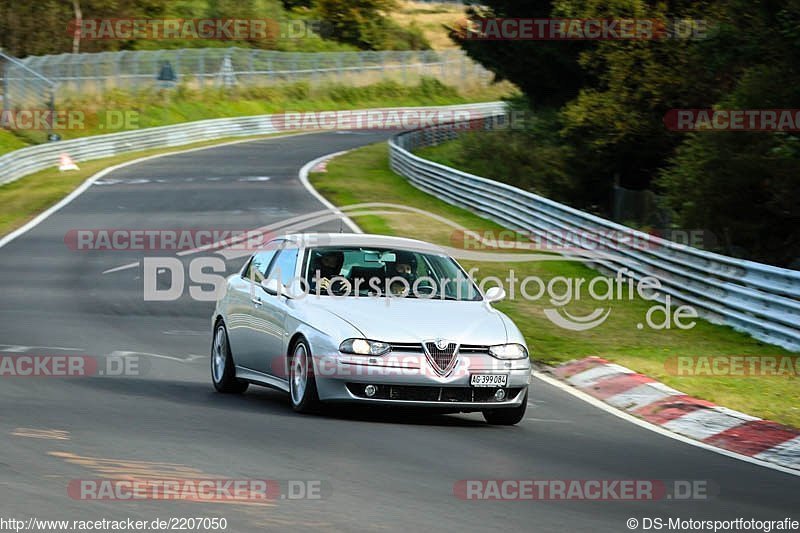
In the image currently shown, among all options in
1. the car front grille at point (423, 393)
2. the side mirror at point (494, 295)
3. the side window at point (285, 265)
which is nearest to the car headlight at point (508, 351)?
the car front grille at point (423, 393)

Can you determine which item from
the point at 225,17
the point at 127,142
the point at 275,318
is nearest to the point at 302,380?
the point at 275,318

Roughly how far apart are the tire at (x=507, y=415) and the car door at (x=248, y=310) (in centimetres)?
215

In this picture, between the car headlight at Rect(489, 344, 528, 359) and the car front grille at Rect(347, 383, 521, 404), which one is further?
the car headlight at Rect(489, 344, 528, 359)

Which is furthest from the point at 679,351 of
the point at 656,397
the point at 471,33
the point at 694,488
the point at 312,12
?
the point at 312,12

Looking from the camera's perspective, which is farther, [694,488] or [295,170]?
[295,170]

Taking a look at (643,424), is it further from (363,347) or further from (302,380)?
(302,380)

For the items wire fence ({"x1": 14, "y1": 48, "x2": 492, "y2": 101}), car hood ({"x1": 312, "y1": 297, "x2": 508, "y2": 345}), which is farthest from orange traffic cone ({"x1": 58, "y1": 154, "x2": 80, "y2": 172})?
car hood ({"x1": 312, "y1": 297, "x2": 508, "y2": 345})

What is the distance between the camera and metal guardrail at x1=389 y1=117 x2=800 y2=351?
702 inches

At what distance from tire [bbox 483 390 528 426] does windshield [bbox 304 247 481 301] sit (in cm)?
110

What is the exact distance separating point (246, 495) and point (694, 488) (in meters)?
2.96

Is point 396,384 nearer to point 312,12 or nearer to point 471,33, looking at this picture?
point 471,33

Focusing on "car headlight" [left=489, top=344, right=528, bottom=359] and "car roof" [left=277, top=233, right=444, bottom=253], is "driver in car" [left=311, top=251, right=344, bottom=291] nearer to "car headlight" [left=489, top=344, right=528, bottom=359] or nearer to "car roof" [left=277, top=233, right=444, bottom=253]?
"car roof" [left=277, top=233, right=444, bottom=253]

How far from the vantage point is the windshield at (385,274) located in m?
11.9

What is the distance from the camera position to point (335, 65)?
83750 millimetres
